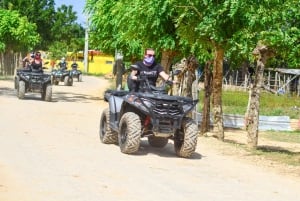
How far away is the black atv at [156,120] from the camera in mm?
10867

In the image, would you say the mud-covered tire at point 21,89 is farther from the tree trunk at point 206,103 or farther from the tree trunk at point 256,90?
the tree trunk at point 256,90

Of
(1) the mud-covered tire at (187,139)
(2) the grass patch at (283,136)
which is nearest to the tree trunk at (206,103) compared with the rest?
(2) the grass patch at (283,136)

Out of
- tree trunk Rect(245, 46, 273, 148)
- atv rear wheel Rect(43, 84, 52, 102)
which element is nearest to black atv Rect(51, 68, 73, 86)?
atv rear wheel Rect(43, 84, 52, 102)

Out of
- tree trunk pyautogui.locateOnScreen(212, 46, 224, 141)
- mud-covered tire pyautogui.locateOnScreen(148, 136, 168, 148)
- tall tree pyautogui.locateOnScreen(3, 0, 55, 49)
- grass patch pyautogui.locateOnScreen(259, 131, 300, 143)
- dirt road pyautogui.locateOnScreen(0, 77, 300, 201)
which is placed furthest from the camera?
tall tree pyautogui.locateOnScreen(3, 0, 55, 49)

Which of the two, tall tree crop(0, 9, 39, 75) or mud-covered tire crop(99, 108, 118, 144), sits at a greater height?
tall tree crop(0, 9, 39, 75)

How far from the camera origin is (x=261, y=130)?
21938 millimetres

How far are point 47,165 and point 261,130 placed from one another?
1374cm

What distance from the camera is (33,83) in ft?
77.3

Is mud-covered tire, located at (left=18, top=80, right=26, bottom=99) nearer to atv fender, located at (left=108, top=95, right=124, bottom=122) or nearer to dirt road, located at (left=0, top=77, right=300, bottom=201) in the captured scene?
dirt road, located at (left=0, top=77, right=300, bottom=201)

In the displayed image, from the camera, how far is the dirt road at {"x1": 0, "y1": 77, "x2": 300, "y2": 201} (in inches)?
304

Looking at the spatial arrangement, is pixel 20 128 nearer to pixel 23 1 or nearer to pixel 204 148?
pixel 204 148

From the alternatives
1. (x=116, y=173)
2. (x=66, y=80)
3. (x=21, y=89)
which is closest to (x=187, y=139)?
(x=116, y=173)

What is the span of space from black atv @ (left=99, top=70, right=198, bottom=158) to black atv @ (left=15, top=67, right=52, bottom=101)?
40.7ft

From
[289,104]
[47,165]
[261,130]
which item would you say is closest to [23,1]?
[289,104]
